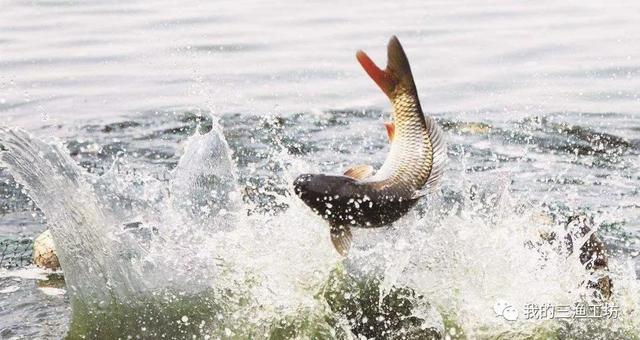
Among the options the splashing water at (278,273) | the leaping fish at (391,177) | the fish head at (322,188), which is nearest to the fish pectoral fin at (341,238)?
the leaping fish at (391,177)

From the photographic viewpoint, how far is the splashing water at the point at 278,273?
17.8 feet

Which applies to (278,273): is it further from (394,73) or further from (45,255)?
(45,255)

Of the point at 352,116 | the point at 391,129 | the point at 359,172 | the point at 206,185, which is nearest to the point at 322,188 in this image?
the point at 359,172

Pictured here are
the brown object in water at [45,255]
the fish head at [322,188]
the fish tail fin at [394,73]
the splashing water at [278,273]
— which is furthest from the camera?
the brown object in water at [45,255]

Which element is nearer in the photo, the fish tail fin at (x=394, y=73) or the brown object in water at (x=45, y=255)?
the fish tail fin at (x=394, y=73)

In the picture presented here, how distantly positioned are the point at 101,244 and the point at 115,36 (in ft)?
28.5

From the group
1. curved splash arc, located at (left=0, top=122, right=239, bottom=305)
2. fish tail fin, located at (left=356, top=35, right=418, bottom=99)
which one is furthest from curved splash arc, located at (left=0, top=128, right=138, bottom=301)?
fish tail fin, located at (left=356, top=35, right=418, bottom=99)

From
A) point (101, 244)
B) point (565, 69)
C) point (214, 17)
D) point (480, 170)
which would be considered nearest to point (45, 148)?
point (101, 244)

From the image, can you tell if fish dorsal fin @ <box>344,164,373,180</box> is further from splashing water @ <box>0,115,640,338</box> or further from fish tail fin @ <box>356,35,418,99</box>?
splashing water @ <box>0,115,640,338</box>

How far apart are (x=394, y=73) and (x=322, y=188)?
0.60m

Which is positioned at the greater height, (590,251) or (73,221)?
(73,221)

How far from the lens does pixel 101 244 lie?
5.57 meters

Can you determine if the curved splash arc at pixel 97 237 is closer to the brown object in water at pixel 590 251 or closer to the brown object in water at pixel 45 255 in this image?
the brown object in water at pixel 45 255

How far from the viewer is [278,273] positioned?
552 centimetres
